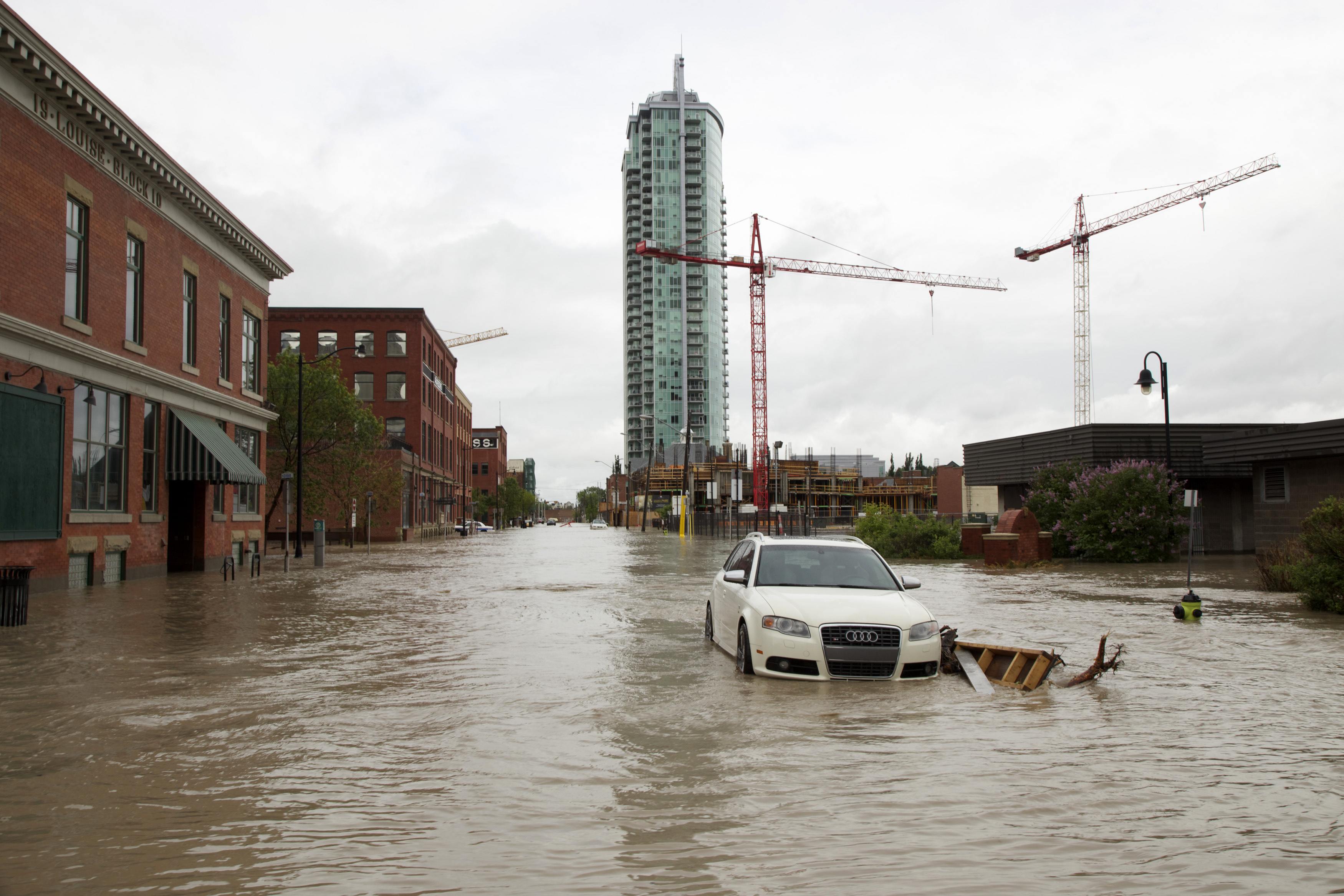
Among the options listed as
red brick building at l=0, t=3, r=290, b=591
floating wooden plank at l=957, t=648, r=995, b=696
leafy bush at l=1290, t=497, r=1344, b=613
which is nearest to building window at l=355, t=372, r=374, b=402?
red brick building at l=0, t=3, r=290, b=591

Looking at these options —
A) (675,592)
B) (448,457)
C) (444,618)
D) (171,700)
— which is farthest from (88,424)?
(448,457)

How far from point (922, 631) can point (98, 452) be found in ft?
70.5

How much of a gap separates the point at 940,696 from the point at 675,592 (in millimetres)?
13516

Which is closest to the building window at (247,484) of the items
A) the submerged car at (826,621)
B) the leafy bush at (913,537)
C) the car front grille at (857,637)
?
the leafy bush at (913,537)

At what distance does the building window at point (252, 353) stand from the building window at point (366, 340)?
43063 mm

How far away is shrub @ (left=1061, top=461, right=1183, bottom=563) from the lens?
34.5 m

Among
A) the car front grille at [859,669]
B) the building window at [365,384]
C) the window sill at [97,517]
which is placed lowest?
the car front grille at [859,669]

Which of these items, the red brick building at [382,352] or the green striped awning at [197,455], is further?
the red brick building at [382,352]

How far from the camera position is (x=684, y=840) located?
222 inches

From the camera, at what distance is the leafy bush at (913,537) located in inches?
1517

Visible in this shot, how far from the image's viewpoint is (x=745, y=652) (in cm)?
1106

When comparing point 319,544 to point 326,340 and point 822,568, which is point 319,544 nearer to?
point 822,568

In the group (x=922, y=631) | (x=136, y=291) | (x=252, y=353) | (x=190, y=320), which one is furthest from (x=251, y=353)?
(x=922, y=631)

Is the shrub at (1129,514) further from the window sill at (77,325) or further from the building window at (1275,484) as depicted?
the window sill at (77,325)
